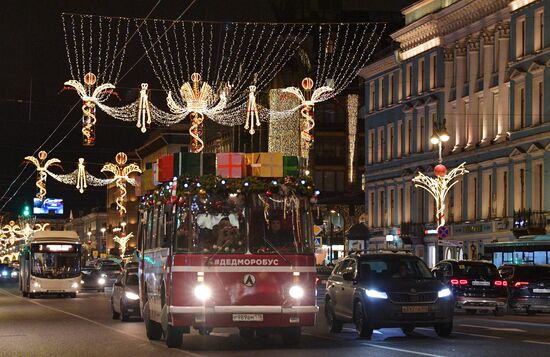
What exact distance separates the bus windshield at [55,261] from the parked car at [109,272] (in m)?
15.4

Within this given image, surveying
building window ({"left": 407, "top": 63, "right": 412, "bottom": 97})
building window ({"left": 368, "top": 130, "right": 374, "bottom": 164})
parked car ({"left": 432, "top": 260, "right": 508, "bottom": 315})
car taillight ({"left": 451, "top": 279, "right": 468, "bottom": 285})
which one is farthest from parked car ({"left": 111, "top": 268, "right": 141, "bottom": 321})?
building window ({"left": 368, "top": 130, "right": 374, "bottom": 164})

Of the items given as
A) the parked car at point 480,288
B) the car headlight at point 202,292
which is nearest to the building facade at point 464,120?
the parked car at point 480,288

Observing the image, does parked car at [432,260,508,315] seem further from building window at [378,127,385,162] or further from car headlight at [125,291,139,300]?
building window at [378,127,385,162]

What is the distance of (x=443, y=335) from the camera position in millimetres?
25203

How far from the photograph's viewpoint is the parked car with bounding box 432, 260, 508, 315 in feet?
121

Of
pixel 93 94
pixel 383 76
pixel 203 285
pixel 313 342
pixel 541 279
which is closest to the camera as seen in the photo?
pixel 203 285

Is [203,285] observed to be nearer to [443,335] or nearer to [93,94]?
[443,335]

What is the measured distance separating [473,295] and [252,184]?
16.1m

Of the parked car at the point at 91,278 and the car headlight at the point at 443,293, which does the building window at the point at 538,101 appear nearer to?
the parked car at the point at 91,278

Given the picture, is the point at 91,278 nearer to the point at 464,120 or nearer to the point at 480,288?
the point at 464,120

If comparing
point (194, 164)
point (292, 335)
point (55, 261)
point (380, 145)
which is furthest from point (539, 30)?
point (292, 335)

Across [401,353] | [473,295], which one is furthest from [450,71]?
[401,353]

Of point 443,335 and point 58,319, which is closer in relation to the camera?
point 443,335

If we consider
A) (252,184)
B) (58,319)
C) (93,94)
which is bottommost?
(58,319)
